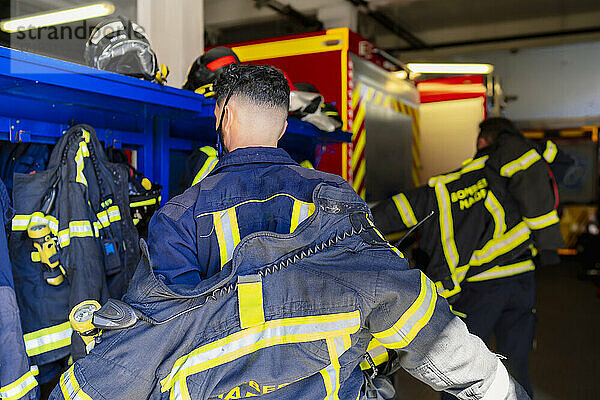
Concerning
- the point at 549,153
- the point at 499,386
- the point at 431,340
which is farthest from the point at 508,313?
the point at 431,340

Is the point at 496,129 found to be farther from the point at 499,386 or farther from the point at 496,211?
the point at 499,386

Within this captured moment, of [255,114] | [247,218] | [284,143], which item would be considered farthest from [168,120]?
[247,218]

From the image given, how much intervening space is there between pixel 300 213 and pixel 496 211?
230 centimetres

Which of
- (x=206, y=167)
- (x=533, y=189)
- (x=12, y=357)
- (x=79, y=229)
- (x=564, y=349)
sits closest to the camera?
(x=12, y=357)

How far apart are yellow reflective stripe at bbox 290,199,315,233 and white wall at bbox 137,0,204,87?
250cm

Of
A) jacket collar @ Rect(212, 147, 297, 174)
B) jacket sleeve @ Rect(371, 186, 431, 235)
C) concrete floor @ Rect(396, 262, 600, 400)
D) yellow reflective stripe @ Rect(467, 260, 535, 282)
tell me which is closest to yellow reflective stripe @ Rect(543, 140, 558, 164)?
yellow reflective stripe @ Rect(467, 260, 535, 282)

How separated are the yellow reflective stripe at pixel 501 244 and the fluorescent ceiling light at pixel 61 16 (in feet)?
8.90

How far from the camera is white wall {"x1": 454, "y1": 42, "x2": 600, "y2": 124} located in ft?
33.7

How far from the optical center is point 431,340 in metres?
1.13

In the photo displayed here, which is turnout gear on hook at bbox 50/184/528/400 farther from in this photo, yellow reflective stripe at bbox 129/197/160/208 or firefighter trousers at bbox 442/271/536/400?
firefighter trousers at bbox 442/271/536/400

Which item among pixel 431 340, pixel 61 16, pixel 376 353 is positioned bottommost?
pixel 376 353

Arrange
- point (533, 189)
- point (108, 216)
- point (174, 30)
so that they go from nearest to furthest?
point (108, 216) < point (533, 189) < point (174, 30)

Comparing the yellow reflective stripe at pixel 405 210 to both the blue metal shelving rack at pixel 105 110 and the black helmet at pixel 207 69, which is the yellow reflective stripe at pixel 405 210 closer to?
the blue metal shelving rack at pixel 105 110

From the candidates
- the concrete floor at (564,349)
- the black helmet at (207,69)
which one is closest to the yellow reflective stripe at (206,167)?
the black helmet at (207,69)
